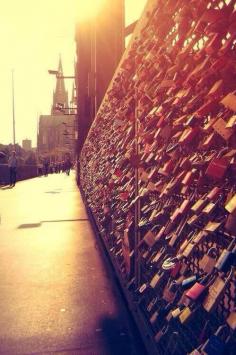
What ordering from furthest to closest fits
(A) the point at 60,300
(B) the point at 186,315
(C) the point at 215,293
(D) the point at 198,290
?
(A) the point at 60,300 < (B) the point at 186,315 < (D) the point at 198,290 < (C) the point at 215,293

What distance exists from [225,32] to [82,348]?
2299 mm

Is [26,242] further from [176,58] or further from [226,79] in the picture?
[226,79]

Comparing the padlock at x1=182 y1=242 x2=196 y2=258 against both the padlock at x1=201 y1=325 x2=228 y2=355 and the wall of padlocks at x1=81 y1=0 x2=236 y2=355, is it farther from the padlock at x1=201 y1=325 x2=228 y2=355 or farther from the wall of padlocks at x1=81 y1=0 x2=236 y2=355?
the padlock at x1=201 y1=325 x2=228 y2=355

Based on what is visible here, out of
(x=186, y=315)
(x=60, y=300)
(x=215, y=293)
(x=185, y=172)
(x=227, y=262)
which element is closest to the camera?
(x=227, y=262)

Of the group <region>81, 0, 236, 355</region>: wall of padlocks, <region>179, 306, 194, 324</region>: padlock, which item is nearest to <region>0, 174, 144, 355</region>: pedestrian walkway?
<region>81, 0, 236, 355</region>: wall of padlocks

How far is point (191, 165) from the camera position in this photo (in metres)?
2.00

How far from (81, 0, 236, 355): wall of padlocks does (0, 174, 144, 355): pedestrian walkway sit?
0.31 metres

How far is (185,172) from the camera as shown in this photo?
7.03ft

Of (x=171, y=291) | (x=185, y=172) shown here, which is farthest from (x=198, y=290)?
(x=185, y=172)

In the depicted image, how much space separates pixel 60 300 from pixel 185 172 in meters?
2.54

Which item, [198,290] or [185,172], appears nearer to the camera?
[198,290]

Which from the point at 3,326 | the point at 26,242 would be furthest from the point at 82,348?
the point at 26,242

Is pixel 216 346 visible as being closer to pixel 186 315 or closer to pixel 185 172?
pixel 186 315

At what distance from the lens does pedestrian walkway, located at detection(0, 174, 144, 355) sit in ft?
10.5
